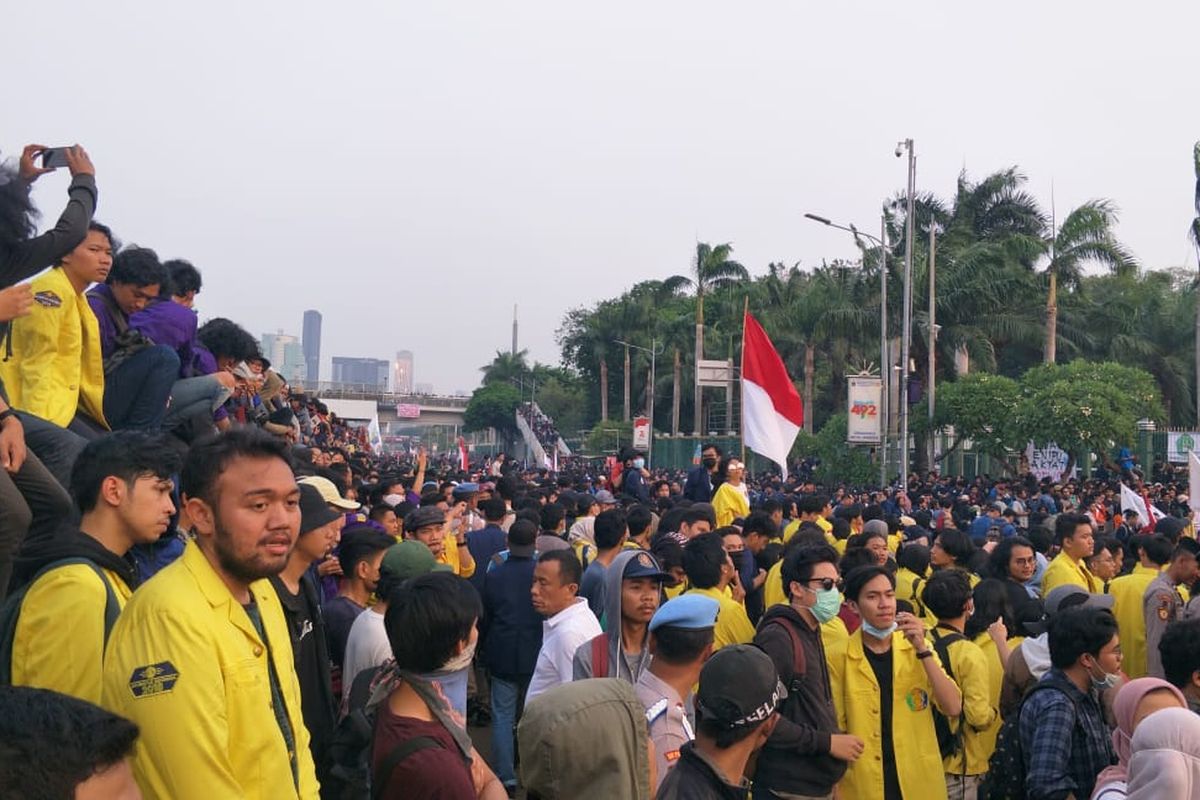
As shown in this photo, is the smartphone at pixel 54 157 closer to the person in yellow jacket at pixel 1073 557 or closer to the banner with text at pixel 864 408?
the person in yellow jacket at pixel 1073 557

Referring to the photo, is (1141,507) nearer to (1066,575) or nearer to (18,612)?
(1066,575)

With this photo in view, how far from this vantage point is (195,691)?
2.60 metres

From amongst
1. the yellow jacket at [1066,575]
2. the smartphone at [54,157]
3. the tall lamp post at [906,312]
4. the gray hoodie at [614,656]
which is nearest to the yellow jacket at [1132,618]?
the yellow jacket at [1066,575]

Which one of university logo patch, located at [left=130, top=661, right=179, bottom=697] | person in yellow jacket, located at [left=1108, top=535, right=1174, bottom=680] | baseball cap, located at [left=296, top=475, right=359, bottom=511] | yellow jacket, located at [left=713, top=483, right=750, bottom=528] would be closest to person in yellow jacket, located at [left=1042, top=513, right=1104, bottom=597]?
person in yellow jacket, located at [left=1108, top=535, right=1174, bottom=680]

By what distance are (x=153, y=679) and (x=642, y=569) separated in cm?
275

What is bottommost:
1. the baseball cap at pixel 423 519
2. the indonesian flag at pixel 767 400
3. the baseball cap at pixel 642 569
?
the baseball cap at pixel 642 569

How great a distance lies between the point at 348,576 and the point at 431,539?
48.5 inches

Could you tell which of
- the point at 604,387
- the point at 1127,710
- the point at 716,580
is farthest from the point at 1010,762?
the point at 604,387

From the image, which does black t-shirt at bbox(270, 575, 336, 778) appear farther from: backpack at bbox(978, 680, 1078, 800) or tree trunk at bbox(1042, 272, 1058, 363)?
tree trunk at bbox(1042, 272, 1058, 363)

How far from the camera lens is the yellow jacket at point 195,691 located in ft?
8.42

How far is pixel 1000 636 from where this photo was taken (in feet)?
20.2

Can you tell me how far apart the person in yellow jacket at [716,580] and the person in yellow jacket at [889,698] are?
761 millimetres

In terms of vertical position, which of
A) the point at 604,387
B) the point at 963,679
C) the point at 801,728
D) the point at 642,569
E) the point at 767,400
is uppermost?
the point at 604,387

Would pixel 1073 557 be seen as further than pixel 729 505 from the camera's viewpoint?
No
